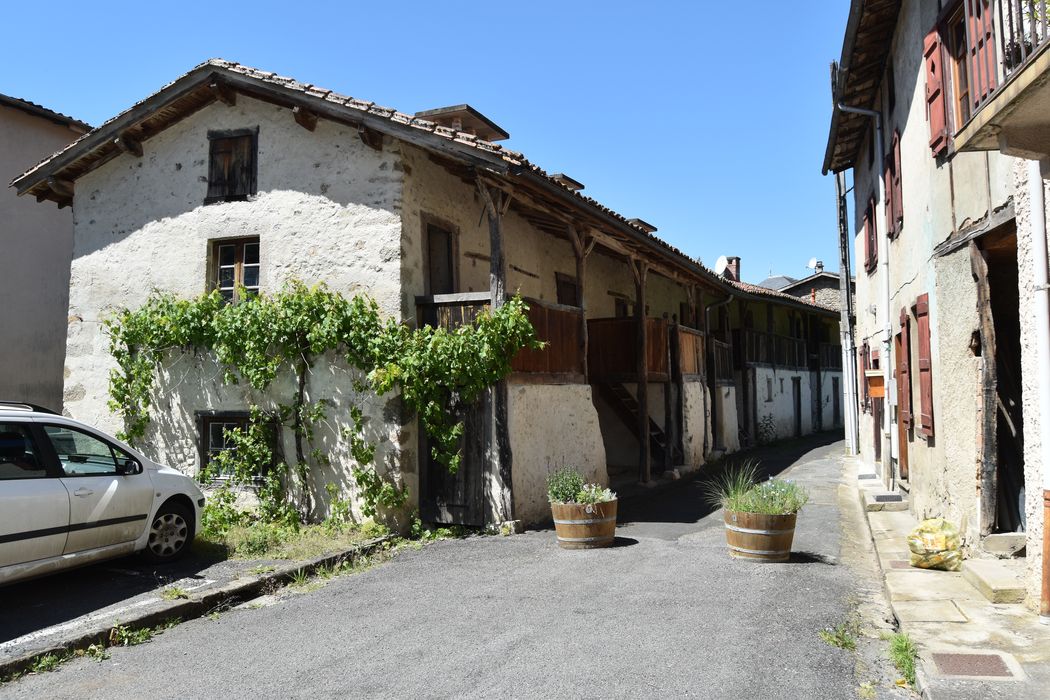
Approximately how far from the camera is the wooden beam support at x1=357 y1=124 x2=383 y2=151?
10.1m

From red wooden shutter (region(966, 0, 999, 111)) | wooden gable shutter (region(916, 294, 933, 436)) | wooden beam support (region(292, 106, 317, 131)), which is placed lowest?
wooden gable shutter (region(916, 294, 933, 436))

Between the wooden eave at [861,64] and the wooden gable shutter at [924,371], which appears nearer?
the wooden gable shutter at [924,371]

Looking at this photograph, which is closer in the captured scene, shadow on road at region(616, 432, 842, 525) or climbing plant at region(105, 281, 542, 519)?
climbing plant at region(105, 281, 542, 519)

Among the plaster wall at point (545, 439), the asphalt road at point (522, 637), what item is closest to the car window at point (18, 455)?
the asphalt road at point (522, 637)

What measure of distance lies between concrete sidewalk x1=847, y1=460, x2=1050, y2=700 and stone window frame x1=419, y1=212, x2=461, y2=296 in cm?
659

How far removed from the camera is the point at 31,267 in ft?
48.6

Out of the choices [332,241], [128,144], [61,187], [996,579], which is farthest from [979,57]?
[61,187]

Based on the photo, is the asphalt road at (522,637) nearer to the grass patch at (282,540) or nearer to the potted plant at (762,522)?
the potted plant at (762,522)

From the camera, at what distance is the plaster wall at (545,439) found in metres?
10.2

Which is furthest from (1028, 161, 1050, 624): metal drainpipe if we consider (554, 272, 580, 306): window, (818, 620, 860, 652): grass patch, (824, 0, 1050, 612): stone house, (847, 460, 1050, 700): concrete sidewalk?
(554, 272, 580, 306): window

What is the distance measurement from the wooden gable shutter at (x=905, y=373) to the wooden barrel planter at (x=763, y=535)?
3.15 m

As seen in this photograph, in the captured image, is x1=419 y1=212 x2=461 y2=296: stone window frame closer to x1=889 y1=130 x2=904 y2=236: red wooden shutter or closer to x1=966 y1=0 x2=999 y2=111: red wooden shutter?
x1=889 y1=130 x2=904 y2=236: red wooden shutter

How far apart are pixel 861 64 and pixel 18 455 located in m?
11.5

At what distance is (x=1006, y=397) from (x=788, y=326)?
81.9 ft
